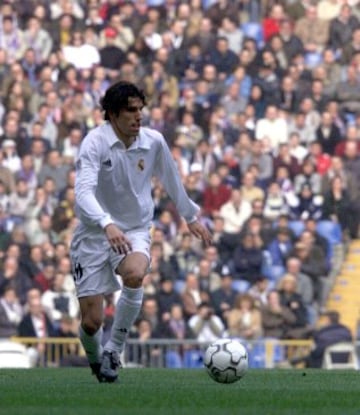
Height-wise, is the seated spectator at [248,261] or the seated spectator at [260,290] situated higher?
the seated spectator at [248,261]

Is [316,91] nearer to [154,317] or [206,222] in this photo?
[206,222]

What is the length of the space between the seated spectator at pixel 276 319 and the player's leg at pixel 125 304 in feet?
34.6

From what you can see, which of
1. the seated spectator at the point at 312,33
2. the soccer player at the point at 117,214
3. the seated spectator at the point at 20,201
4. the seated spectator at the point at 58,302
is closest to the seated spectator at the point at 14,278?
the seated spectator at the point at 58,302

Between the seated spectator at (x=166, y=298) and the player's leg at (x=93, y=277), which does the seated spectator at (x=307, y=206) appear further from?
the player's leg at (x=93, y=277)

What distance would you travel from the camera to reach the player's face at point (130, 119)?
1325 cm

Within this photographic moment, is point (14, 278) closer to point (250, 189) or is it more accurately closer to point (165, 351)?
point (165, 351)

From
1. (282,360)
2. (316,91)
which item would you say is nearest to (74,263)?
(282,360)

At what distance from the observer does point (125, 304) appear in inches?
527

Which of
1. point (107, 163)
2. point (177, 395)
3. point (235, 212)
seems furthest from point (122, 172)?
point (235, 212)

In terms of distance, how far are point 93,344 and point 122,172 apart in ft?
4.21

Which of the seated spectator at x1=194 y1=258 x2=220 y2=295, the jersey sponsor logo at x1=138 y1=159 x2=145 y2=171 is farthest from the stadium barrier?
the jersey sponsor logo at x1=138 y1=159 x2=145 y2=171

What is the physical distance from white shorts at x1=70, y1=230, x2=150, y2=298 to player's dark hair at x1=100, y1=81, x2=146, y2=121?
89 cm

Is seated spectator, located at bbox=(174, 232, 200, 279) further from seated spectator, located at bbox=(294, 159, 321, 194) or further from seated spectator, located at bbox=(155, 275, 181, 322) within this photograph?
seated spectator, located at bbox=(294, 159, 321, 194)

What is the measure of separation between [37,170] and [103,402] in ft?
51.0
